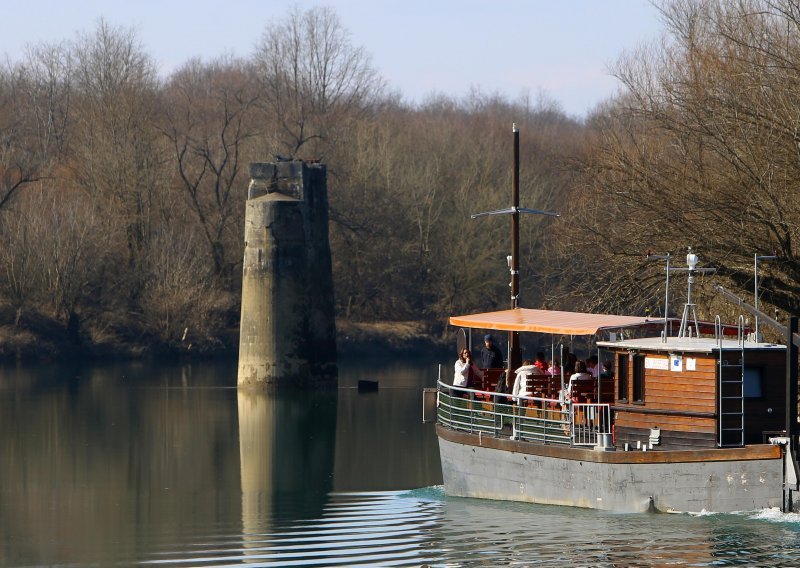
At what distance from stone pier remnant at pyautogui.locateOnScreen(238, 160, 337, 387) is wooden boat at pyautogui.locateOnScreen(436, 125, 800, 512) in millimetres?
29345

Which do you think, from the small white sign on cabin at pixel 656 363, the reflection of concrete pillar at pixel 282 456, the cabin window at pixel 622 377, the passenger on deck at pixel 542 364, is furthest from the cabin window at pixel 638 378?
the reflection of concrete pillar at pixel 282 456

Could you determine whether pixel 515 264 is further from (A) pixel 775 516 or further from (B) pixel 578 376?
(A) pixel 775 516

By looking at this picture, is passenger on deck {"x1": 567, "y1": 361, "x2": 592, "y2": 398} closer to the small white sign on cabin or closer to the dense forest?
the small white sign on cabin

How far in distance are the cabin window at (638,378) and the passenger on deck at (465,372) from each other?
5053 mm

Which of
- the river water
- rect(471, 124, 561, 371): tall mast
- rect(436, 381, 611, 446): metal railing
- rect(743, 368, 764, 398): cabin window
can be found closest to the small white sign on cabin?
rect(436, 381, 611, 446): metal railing

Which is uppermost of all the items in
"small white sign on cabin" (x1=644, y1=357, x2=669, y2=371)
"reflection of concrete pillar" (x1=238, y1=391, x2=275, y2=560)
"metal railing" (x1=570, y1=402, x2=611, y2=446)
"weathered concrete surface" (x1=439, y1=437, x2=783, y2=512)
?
"small white sign on cabin" (x1=644, y1=357, x2=669, y2=371)

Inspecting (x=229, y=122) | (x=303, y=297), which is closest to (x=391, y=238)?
(x=229, y=122)

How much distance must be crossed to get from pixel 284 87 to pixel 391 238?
48.3 ft

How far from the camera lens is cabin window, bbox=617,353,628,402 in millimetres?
26781

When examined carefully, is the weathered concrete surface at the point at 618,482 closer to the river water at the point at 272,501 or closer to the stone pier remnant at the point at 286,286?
the river water at the point at 272,501

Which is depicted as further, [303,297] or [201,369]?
[201,369]

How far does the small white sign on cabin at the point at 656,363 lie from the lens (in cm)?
2609

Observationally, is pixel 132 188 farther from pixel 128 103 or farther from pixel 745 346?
pixel 745 346

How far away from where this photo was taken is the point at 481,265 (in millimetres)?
76562
